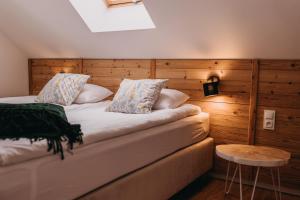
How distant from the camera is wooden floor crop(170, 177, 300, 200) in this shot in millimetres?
2470

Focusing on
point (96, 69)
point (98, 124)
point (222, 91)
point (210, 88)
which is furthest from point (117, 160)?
point (96, 69)

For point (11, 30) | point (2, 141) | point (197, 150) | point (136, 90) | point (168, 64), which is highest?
point (11, 30)

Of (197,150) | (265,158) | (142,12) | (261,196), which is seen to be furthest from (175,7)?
(261,196)

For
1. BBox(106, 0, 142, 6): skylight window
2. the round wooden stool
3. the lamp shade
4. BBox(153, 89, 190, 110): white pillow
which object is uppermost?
BBox(106, 0, 142, 6): skylight window

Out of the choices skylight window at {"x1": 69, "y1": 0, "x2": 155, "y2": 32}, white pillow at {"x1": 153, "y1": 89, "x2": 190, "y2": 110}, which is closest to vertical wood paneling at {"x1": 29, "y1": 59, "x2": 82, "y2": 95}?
skylight window at {"x1": 69, "y1": 0, "x2": 155, "y2": 32}

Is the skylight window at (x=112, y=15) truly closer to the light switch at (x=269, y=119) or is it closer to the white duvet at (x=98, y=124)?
the white duvet at (x=98, y=124)

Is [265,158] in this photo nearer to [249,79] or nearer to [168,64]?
[249,79]

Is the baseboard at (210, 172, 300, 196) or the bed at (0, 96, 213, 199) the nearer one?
the bed at (0, 96, 213, 199)

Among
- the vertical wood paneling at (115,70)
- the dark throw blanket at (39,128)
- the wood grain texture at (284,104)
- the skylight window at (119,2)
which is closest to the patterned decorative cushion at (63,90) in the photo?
the vertical wood paneling at (115,70)

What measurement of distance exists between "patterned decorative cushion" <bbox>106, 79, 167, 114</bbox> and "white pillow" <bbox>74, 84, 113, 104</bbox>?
521mm

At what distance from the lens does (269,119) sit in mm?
2619

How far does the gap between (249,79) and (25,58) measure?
2.99 metres

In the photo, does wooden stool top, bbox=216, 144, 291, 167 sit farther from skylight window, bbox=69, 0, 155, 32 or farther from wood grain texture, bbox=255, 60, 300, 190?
skylight window, bbox=69, 0, 155, 32

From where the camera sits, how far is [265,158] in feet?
6.66
